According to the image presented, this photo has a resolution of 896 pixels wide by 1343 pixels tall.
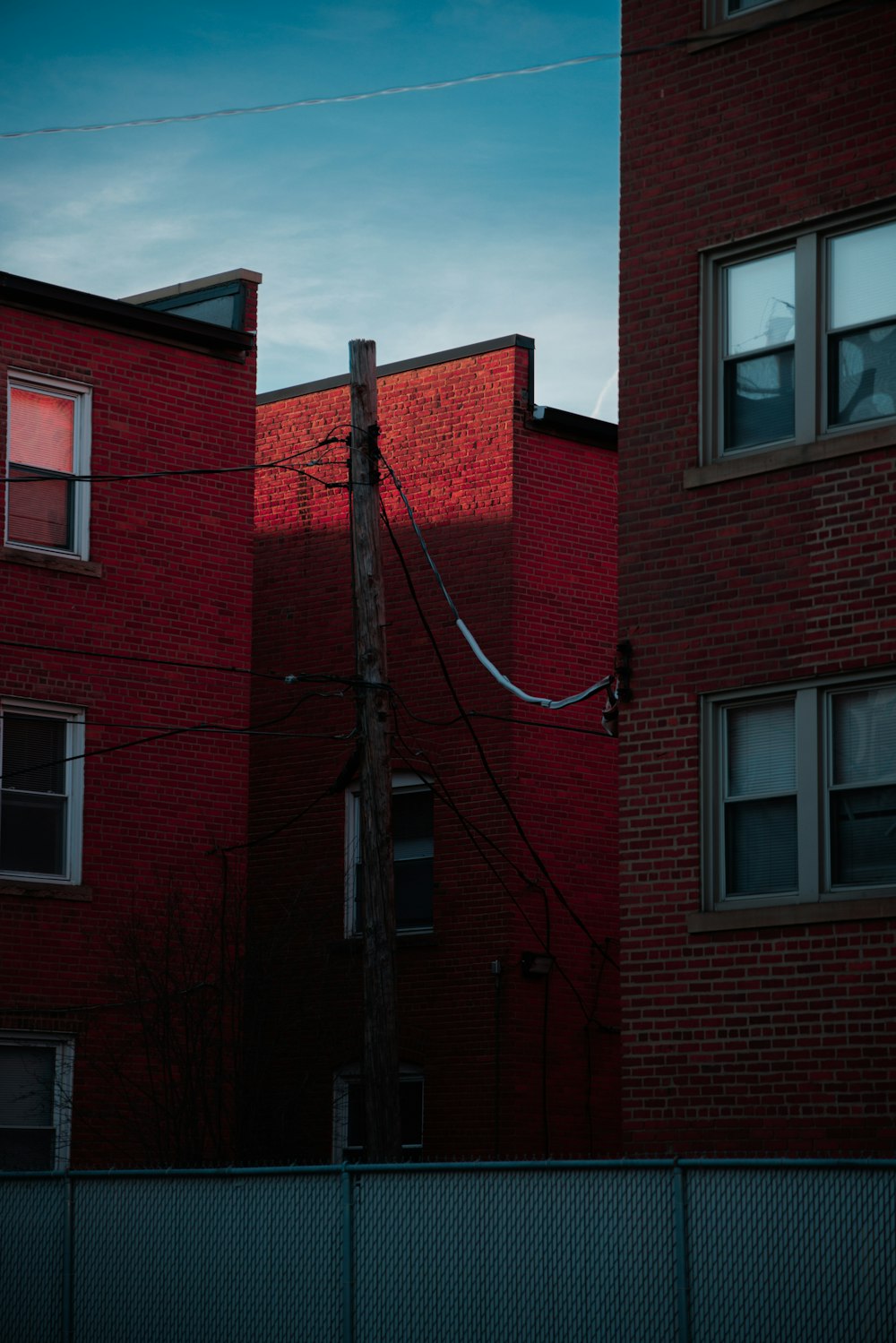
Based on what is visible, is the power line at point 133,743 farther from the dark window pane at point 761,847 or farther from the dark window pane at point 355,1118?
the dark window pane at point 761,847

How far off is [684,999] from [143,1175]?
12.8 ft

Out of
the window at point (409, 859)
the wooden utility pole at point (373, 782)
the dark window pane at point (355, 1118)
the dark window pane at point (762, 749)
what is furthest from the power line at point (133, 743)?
the dark window pane at point (762, 749)

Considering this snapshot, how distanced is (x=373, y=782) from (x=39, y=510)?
5.61m

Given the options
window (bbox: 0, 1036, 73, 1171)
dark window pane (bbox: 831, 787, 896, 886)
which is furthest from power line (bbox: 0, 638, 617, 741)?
dark window pane (bbox: 831, 787, 896, 886)

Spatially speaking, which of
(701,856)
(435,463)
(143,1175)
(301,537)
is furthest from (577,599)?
(143,1175)

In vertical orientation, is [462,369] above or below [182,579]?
above

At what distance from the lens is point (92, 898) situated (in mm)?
18188

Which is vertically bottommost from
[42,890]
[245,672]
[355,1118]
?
[355,1118]

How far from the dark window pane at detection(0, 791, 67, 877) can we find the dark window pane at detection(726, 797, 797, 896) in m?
7.31

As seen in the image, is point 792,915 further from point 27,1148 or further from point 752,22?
point 27,1148

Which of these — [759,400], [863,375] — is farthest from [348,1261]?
[863,375]

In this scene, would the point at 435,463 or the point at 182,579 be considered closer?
the point at 182,579

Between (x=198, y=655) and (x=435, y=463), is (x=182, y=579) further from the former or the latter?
(x=435, y=463)

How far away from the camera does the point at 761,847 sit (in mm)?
13492
